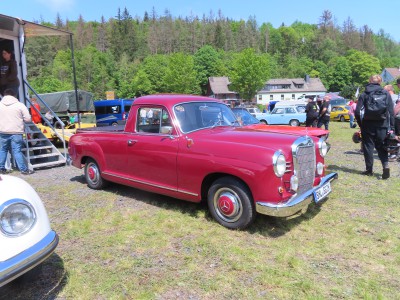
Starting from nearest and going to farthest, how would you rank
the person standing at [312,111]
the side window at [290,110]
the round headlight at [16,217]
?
the round headlight at [16,217] → the person standing at [312,111] → the side window at [290,110]

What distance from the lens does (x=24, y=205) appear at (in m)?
2.50

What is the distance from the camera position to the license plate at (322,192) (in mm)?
4057

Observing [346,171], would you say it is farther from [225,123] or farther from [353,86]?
[353,86]

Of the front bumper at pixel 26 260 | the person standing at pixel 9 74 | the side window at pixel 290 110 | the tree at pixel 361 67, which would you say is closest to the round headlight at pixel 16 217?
the front bumper at pixel 26 260

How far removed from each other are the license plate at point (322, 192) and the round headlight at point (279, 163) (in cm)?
74

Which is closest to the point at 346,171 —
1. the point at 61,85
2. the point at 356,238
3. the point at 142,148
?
the point at 356,238

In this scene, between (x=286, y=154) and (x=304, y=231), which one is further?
(x=304, y=231)

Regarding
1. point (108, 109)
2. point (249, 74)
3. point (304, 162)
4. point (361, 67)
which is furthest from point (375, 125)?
point (361, 67)

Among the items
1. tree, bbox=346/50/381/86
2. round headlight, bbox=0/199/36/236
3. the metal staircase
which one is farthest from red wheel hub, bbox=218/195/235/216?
tree, bbox=346/50/381/86

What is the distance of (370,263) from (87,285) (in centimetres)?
289

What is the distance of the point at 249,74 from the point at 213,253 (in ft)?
220

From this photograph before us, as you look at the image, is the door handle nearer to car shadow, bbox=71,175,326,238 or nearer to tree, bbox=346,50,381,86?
car shadow, bbox=71,175,326,238

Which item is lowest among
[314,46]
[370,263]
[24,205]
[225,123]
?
[370,263]

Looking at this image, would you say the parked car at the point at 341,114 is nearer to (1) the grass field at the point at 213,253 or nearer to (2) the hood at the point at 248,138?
(1) the grass field at the point at 213,253
